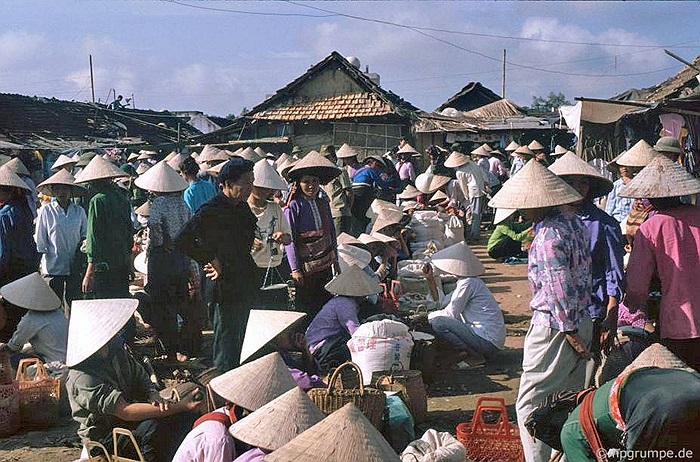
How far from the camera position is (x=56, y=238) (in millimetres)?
7305

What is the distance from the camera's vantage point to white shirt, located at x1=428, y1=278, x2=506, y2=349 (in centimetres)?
664

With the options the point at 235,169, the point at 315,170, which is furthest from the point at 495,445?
the point at 315,170

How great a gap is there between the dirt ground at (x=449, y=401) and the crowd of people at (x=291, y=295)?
0.24m

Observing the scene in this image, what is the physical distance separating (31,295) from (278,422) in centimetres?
356

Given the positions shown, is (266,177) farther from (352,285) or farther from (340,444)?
(340,444)

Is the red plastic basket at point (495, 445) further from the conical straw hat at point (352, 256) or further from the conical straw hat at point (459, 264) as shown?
the conical straw hat at point (352, 256)

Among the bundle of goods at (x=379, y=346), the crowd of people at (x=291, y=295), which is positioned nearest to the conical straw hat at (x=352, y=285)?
the crowd of people at (x=291, y=295)

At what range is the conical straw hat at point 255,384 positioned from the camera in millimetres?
3502

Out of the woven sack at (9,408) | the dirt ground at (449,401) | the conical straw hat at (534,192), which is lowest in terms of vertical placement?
the dirt ground at (449,401)

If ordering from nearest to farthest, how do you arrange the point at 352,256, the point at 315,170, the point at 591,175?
the point at 591,175
the point at 315,170
the point at 352,256

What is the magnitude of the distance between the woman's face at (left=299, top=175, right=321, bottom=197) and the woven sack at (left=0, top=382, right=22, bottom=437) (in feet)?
8.73

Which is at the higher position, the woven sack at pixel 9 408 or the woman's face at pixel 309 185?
the woman's face at pixel 309 185

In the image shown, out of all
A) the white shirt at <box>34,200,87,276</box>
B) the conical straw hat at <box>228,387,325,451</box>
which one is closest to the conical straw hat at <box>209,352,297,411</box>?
the conical straw hat at <box>228,387,325,451</box>

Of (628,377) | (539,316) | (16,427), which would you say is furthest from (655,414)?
(16,427)
